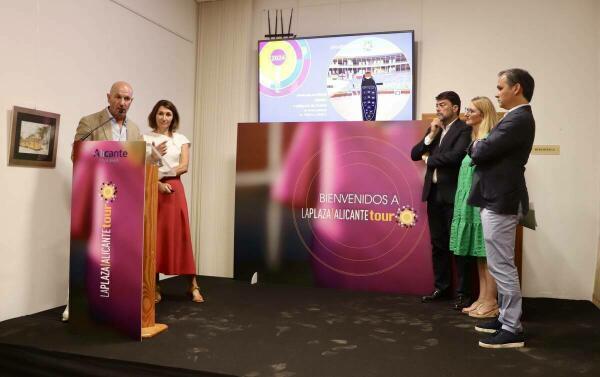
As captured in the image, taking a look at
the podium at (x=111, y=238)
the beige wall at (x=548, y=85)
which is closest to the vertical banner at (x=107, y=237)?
the podium at (x=111, y=238)

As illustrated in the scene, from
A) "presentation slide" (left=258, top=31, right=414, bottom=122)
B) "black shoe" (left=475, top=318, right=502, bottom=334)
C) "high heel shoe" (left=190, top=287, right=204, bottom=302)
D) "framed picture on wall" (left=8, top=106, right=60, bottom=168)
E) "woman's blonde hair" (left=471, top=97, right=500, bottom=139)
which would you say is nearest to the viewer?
"black shoe" (left=475, top=318, right=502, bottom=334)

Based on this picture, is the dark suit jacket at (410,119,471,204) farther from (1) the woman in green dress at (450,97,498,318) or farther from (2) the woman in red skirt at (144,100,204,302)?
(2) the woman in red skirt at (144,100,204,302)

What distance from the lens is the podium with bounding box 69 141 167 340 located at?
2559 millimetres

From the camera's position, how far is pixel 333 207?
4.20 meters

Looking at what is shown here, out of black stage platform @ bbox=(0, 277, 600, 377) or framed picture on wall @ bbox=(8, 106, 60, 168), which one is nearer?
black stage platform @ bbox=(0, 277, 600, 377)

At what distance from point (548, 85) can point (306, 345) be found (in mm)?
3238

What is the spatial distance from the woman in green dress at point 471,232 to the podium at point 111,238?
2.03m

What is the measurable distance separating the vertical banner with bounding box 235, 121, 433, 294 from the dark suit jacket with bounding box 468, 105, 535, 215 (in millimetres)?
1457

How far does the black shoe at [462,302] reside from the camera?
11.1 feet

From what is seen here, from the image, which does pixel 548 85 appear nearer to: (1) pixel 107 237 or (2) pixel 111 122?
(2) pixel 111 122

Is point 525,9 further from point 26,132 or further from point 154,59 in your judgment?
point 26,132

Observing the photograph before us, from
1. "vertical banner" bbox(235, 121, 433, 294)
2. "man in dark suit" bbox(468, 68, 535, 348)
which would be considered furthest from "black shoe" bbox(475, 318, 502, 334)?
"vertical banner" bbox(235, 121, 433, 294)

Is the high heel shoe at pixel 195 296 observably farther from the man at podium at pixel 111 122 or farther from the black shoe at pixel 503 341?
the black shoe at pixel 503 341

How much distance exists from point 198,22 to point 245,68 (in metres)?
0.82
